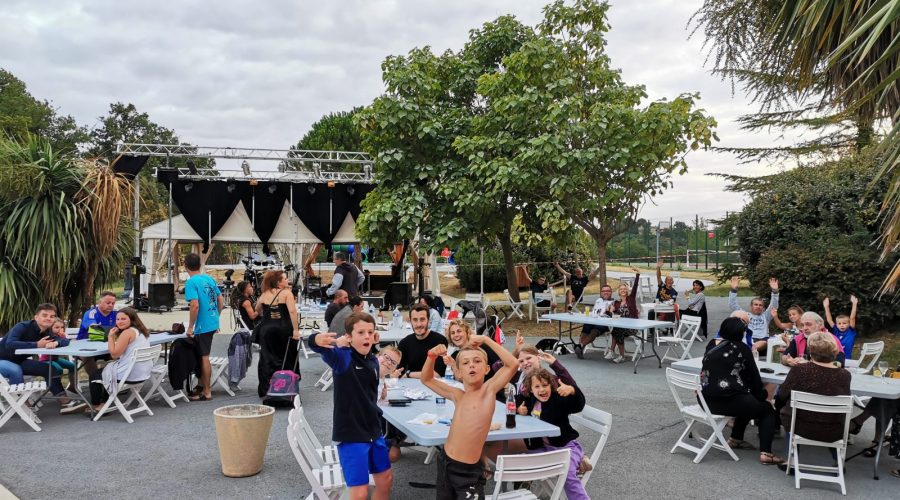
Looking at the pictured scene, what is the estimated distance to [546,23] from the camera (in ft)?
43.9

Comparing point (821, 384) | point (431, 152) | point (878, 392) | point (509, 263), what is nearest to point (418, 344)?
point (821, 384)

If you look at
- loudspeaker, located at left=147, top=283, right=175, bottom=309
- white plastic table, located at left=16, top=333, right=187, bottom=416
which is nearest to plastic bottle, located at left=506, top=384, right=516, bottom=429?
white plastic table, located at left=16, top=333, right=187, bottom=416

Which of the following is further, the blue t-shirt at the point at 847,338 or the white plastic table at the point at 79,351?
the blue t-shirt at the point at 847,338

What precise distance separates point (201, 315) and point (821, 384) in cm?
594

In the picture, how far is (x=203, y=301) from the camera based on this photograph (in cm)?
709

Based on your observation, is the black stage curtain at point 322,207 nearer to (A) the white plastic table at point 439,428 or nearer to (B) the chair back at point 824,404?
(A) the white plastic table at point 439,428

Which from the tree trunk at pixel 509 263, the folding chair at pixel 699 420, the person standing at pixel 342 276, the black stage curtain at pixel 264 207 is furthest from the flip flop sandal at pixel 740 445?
the black stage curtain at pixel 264 207

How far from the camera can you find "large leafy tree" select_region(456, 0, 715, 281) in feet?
38.8

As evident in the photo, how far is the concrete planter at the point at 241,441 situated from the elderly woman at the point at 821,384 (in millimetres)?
4013

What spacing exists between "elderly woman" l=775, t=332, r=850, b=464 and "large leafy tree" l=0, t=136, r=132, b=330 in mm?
8411

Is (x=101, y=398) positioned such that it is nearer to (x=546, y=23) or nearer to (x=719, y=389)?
(x=719, y=389)

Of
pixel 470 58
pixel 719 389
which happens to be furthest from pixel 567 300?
pixel 719 389

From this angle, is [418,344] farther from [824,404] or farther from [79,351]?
[79,351]

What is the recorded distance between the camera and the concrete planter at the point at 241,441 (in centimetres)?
476
